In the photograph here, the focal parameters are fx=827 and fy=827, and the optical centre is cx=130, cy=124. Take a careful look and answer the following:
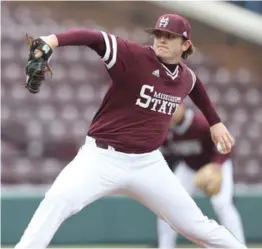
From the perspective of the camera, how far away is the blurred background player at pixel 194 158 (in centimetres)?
680

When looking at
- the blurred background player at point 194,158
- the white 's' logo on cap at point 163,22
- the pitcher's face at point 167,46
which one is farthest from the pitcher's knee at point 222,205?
the white 's' logo on cap at point 163,22

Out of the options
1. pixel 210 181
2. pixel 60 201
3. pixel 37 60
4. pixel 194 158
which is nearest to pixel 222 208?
pixel 194 158

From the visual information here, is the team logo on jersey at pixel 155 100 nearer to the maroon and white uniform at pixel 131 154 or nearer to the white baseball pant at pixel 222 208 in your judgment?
the maroon and white uniform at pixel 131 154

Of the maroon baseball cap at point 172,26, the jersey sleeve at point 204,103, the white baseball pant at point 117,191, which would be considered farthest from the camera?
the jersey sleeve at point 204,103

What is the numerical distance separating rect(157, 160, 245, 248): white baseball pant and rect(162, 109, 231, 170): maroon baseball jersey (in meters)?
0.11

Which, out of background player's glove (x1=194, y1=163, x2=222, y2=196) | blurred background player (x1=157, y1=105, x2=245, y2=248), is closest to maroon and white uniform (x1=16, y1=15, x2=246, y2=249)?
background player's glove (x1=194, y1=163, x2=222, y2=196)

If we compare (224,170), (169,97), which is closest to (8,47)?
(224,170)

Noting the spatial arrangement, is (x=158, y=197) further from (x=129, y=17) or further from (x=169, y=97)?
(x=129, y=17)

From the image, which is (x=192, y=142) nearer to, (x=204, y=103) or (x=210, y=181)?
(x=210, y=181)

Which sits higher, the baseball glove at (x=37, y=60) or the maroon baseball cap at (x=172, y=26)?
the maroon baseball cap at (x=172, y=26)

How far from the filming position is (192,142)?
705cm

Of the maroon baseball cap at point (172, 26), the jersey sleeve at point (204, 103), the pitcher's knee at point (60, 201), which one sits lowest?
the pitcher's knee at point (60, 201)

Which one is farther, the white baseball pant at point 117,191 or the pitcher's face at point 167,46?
the pitcher's face at point 167,46

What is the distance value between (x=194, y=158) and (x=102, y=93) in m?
4.86
